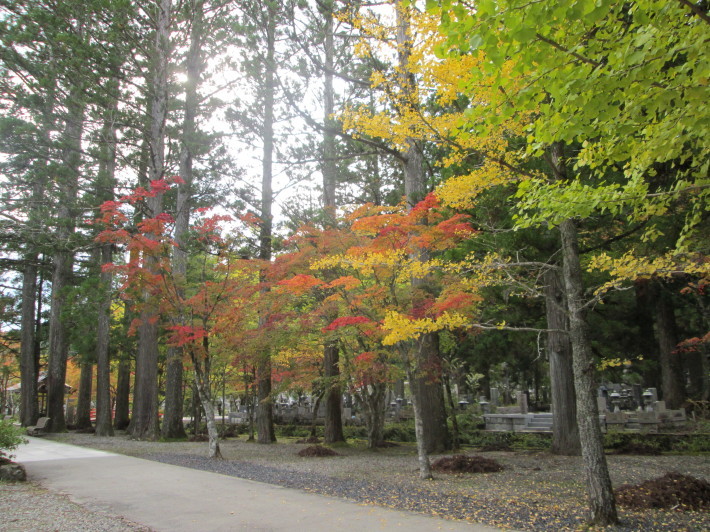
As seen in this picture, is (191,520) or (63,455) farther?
(63,455)

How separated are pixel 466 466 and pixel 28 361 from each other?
22.5 m

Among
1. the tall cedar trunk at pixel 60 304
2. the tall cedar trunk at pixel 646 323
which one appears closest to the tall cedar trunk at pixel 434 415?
the tall cedar trunk at pixel 646 323

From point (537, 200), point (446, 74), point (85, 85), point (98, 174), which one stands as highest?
point (85, 85)

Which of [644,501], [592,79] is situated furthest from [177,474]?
[592,79]

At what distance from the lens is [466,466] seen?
28.3 ft

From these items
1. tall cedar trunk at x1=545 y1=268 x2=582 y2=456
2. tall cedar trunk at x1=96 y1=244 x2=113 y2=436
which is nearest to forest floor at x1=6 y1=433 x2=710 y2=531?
tall cedar trunk at x1=545 y1=268 x2=582 y2=456

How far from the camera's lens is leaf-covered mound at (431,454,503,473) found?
28.1ft

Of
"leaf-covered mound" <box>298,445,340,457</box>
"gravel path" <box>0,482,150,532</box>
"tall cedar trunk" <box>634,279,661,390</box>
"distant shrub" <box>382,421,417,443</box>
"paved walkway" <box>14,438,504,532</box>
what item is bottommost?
→ "distant shrub" <box>382,421,417,443</box>

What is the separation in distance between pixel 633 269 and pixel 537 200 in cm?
182

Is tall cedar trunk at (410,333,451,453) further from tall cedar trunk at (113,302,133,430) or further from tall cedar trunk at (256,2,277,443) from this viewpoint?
tall cedar trunk at (113,302,133,430)

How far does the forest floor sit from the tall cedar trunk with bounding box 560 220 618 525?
24cm

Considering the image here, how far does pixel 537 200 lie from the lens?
5070 millimetres

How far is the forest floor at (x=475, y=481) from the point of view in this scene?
520 centimetres

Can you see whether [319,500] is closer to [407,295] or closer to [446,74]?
[407,295]
